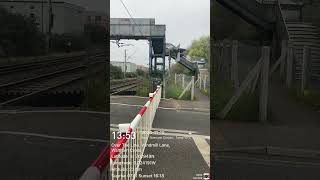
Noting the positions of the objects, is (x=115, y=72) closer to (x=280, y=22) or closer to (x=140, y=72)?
(x=140, y=72)

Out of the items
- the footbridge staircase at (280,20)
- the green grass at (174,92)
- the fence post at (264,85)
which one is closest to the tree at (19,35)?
the green grass at (174,92)

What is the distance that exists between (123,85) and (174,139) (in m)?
0.37

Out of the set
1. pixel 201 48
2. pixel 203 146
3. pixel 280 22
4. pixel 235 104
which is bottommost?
pixel 203 146

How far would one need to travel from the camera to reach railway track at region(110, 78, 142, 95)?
1.55 m

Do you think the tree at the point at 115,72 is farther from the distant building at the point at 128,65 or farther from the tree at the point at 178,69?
the tree at the point at 178,69

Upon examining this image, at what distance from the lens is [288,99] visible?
159cm

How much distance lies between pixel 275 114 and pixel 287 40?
33 centimetres

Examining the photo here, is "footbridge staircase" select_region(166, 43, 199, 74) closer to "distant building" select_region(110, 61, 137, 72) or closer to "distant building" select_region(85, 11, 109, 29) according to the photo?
"distant building" select_region(110, 61, 137, 72)

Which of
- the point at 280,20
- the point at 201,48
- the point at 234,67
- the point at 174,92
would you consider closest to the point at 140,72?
the point at 174,92

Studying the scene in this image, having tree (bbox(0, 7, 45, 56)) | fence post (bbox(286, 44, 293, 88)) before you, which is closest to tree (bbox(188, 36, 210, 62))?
fence post (bbox(286, 44, 293, 88))

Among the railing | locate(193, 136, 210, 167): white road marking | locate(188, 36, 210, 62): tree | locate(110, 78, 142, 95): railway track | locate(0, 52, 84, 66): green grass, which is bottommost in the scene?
locate(193, 136, 210, 167): white road marking

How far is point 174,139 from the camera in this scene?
1758 mm

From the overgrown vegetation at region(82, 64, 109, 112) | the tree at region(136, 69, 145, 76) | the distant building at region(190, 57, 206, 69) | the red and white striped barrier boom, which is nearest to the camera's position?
the red and white striped barrier boom

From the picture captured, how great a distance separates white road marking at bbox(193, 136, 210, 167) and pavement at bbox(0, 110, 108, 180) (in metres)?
0.46
